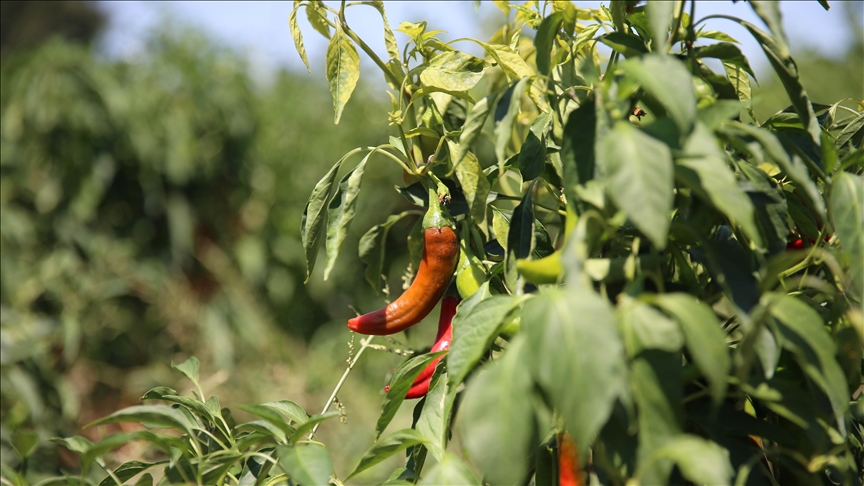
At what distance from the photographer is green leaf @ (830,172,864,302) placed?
1.48ft

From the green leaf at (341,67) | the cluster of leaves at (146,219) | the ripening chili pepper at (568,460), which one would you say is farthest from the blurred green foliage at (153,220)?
the ripening chili pepper at (568,460)

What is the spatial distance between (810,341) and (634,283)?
0.36 feet

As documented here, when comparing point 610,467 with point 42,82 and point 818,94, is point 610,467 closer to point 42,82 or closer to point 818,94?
point 42,82

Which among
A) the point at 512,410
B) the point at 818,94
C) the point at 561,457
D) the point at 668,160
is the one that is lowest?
the point at 818,94

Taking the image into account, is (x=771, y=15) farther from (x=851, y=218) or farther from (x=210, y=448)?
(x=210, y=448)

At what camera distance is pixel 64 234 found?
2691mm

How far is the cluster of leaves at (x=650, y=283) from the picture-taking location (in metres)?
0.39

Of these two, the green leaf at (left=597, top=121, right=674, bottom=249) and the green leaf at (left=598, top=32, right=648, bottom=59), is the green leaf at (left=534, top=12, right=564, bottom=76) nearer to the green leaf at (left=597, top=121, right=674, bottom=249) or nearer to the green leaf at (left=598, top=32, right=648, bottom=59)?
the green leaf at (left=598, top=32, right=648, bottom=59)

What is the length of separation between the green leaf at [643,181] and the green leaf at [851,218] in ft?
0.53

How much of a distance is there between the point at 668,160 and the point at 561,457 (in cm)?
26

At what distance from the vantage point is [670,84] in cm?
40

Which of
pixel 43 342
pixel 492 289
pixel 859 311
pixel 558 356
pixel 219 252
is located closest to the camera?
pixel 558 356

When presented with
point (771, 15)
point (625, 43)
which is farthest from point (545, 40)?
point (771, 15)

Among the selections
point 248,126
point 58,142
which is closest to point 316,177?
point 248,126
